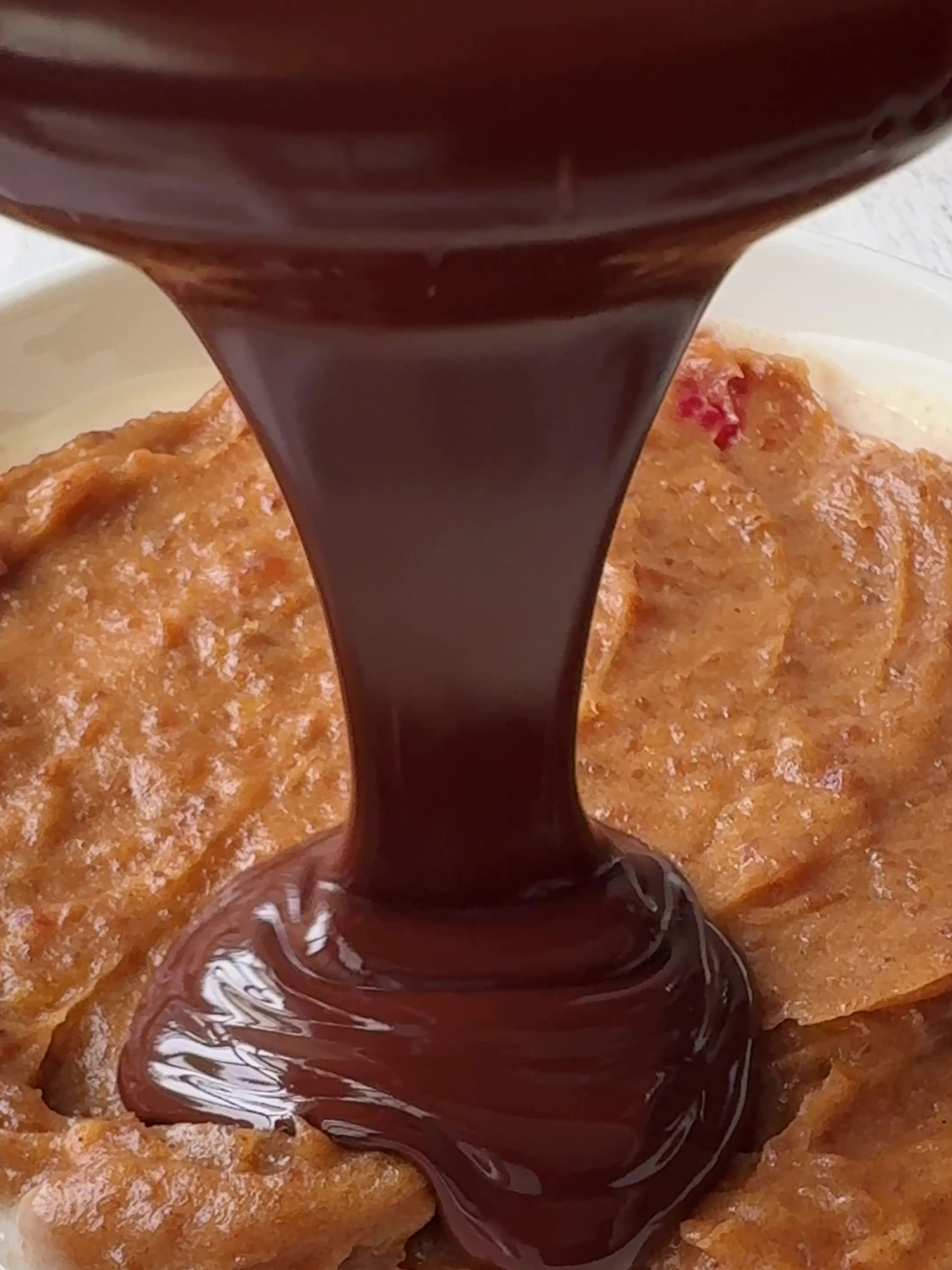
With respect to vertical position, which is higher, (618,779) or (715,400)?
(715,400)

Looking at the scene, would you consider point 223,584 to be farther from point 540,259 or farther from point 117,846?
point 540,259

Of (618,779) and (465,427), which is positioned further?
(618,779)

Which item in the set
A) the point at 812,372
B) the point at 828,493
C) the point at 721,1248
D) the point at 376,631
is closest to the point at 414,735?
the point at 376,631

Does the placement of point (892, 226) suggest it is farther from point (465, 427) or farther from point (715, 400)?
point (465, 427)

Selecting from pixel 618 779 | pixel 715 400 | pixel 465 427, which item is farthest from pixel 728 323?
pixel 465 427

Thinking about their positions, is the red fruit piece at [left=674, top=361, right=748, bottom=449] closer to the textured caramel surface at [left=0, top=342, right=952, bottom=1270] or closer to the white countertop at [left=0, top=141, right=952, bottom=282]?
the textured caramel surface at [left=0, top=342, right=952, bottom=1270]

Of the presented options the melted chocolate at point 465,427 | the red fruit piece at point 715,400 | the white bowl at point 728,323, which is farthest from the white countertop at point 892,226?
the melted chocolate at point 465,427

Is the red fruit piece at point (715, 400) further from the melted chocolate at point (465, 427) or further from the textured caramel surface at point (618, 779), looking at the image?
the melted chocolate at point (465, 427)
